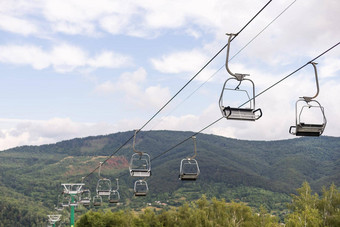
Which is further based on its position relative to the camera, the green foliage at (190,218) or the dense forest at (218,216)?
the green foliage at (190,218)

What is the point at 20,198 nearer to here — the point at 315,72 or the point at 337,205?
the point at 337,205

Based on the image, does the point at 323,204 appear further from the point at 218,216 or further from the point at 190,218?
the point at 190,218

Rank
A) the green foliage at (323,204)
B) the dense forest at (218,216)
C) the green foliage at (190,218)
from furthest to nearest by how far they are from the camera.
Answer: the green foliage at (190,218)
the dense forest at (218,216)
the green foliage at (323,204)

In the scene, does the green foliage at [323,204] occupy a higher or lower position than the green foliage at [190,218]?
higher

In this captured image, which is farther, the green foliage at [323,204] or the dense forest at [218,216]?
the dense forest at [218,216]

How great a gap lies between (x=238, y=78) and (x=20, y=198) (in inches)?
7917

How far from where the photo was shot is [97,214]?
239ft

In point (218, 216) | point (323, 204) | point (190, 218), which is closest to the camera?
point (323, 204)

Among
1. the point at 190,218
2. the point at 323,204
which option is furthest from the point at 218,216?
the point at 323,204

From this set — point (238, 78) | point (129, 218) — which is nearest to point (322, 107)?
point (238, 78)

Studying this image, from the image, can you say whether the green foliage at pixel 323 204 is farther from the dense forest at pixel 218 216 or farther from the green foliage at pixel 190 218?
the green foliage at pixel 190 218

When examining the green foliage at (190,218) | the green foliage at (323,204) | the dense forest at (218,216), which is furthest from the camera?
the green foliage at (190,218)

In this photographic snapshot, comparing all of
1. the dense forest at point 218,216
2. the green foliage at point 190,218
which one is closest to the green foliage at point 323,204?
the dense forest at point 218,216

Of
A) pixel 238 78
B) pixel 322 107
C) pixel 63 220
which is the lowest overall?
pixel 63 220
